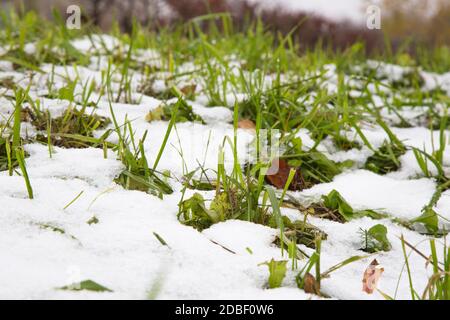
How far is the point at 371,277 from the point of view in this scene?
1028 millimetres

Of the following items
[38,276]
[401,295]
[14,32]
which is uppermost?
[14,32]

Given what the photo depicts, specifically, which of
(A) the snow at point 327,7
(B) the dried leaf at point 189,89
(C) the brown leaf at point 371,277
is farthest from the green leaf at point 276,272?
(A) the snow at point 327,7

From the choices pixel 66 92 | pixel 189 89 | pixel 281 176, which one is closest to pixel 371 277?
pixel 281 176

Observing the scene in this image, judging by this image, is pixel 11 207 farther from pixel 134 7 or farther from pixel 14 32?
pixel 134 7

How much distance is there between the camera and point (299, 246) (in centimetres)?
116

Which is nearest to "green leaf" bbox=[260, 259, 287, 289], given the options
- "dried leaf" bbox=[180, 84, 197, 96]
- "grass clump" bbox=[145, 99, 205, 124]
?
"grass clump" bbox=[145, 99, 205, 124]

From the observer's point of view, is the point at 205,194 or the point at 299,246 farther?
the point at 205,194

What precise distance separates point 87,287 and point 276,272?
1.18 feet

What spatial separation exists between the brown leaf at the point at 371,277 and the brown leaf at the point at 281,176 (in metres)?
0.47

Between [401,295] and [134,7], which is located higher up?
[134,7]

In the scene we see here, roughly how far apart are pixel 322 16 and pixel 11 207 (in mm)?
6482

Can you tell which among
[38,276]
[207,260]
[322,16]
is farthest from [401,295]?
[322,16]

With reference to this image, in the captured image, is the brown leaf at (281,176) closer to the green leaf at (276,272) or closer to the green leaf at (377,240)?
the green leaf at (377,240)

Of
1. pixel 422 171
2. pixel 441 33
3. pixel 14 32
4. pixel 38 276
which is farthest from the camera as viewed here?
pixel 441 33
